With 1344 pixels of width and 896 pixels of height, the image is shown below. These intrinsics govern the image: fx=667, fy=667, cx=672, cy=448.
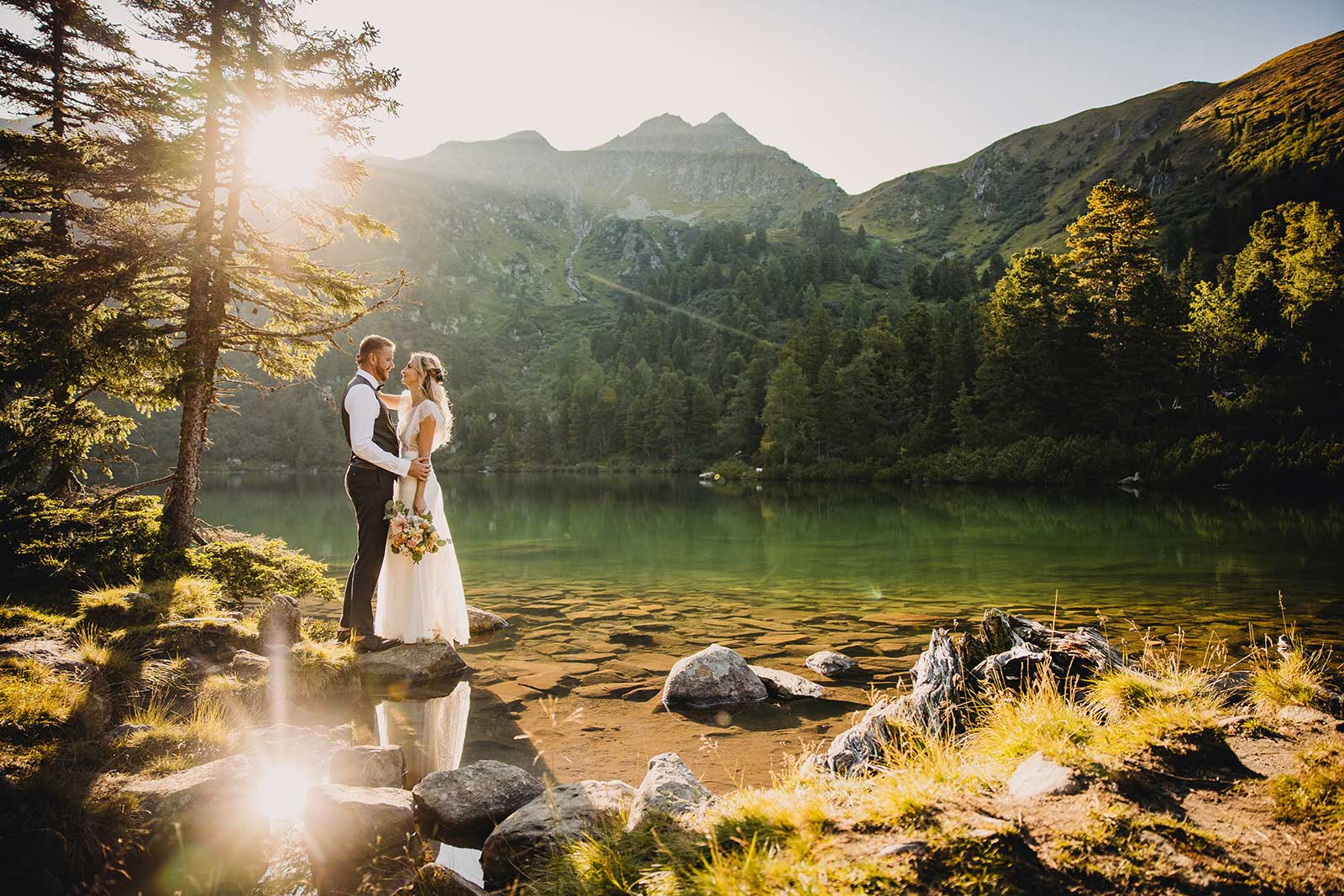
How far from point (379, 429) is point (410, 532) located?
4.58 feet

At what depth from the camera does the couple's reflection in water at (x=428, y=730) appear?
625 centimetres

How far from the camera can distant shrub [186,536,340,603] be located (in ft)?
38.1

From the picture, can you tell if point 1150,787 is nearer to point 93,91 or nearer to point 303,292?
point 303,292

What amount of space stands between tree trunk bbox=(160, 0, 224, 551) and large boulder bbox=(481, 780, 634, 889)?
32.3ft

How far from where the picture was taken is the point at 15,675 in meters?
5.61

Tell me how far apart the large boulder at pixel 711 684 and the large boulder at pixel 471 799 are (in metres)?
2.83

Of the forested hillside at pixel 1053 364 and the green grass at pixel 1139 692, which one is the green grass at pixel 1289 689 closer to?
the green grass at pixel 1139 692

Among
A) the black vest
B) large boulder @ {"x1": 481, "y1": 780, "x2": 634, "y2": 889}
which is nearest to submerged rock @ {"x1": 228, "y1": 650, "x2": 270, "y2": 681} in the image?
the black vest

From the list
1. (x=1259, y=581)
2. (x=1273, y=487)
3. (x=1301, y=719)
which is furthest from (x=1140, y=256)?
(x=1301, y=719)

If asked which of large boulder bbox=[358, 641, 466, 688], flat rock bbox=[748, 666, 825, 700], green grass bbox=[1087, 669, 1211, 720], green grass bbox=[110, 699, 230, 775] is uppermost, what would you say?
green grass bbox=[1087, 669, 1211, 720]

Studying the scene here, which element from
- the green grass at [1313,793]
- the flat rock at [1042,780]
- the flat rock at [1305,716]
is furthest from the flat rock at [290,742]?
the flat rock at [1305,716]

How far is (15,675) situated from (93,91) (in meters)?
11.5

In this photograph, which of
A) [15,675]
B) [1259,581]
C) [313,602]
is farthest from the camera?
[1259,581]

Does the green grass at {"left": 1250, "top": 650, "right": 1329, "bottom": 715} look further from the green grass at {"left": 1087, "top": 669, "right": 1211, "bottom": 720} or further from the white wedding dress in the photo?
the white wedding dress
